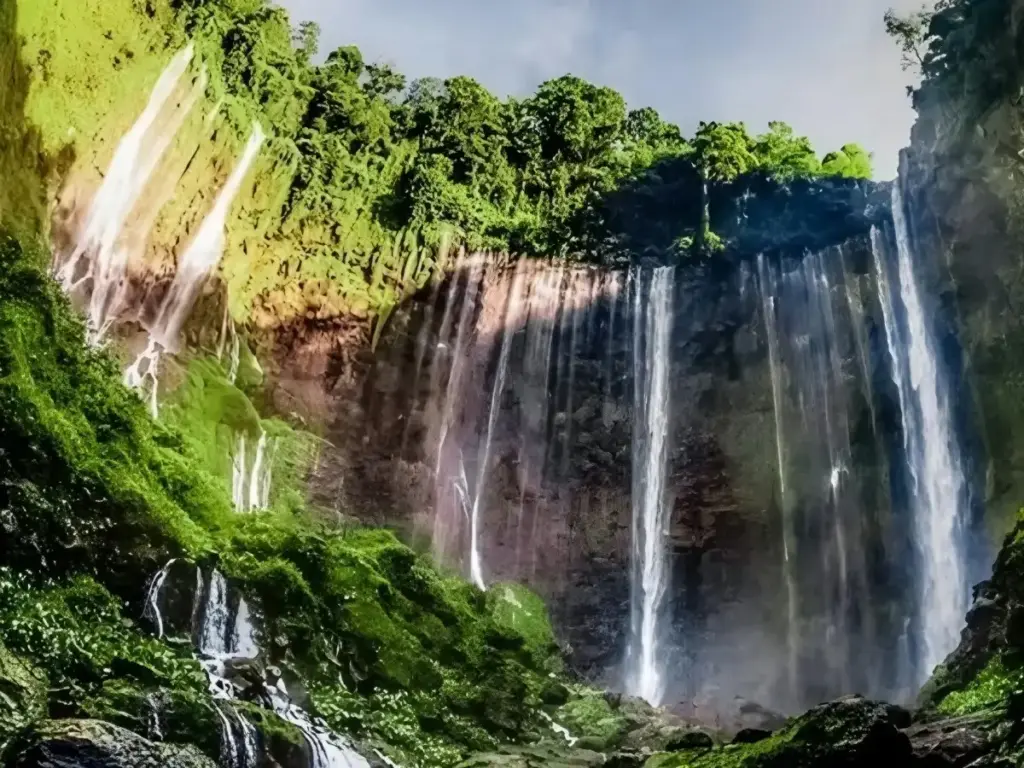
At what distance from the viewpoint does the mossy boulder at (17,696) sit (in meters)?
7.98

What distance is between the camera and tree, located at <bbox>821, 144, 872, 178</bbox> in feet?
74.8

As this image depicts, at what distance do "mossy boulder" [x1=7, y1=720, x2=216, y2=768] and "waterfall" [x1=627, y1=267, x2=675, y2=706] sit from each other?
13151 millimetres

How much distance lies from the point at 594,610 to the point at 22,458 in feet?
41.6

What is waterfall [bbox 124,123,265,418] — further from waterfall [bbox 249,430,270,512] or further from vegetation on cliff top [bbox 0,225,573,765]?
waterfall [bbox 249,430,270,512]

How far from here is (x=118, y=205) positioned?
16.8 m

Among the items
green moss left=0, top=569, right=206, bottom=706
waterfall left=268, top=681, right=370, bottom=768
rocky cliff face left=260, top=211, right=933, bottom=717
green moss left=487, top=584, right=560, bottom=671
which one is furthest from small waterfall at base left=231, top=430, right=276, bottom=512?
green moss left=0, top=569, right=206, bottom=706

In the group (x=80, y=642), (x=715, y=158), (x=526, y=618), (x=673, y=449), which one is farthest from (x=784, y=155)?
(x=80, y=642)

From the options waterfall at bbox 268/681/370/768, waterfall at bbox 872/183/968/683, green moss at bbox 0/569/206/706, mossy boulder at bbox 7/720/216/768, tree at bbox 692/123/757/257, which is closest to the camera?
mossy boulder at bbox 7/720/216/768

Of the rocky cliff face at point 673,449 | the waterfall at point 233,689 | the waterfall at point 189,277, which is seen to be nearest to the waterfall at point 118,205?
the waterfall at point 189,277

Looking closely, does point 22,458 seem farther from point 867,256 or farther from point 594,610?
point 867,256

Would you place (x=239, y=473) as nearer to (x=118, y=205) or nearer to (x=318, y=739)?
(x=118, y=205)

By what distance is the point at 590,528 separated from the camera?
2094cm

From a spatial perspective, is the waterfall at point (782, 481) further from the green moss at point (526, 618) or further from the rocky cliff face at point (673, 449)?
the green moss at point (526, 618)

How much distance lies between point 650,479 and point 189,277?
10721 mm
